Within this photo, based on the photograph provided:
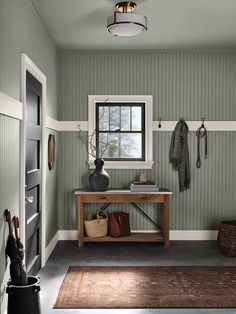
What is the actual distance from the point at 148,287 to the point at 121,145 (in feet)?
8.03

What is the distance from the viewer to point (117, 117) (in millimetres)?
5777

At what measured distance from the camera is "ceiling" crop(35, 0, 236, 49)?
3959 millimetres

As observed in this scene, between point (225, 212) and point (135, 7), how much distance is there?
10.4ft

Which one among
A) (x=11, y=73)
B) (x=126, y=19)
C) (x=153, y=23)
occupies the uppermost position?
(x=153, y=23)

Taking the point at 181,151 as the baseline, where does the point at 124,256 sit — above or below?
below

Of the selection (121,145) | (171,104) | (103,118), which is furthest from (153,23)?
(121,145)

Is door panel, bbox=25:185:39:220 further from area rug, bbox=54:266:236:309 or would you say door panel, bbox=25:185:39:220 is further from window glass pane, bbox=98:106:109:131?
window glass pane, bbox=98:106:109:131

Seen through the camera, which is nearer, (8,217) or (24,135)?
(8,217)

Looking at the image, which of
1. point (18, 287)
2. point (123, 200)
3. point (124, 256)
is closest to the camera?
point (18, 287)

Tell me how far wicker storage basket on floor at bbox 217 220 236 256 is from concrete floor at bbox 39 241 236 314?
0.28ft

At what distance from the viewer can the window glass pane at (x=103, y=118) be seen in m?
5.78

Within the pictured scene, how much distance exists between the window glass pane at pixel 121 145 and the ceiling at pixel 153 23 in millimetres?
1232

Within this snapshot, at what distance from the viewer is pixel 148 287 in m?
3.78

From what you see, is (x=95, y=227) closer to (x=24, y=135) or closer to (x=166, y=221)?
(x=166, y=221)
